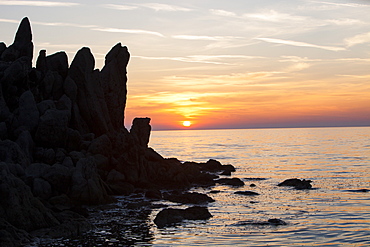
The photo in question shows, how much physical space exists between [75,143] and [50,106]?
6.04 metres

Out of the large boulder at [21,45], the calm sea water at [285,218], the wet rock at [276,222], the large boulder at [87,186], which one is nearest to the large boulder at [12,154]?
the large boulder at [87,186]

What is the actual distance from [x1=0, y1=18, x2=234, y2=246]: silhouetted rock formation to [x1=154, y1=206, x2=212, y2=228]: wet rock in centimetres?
602

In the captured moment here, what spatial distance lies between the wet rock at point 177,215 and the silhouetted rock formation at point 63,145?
6.02 m

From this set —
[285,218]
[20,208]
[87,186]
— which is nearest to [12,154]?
[87,186]

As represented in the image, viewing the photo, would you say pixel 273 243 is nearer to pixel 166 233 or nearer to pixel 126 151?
pixel 166 233

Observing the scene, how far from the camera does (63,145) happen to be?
51.6 m

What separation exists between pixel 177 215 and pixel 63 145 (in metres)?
23.1

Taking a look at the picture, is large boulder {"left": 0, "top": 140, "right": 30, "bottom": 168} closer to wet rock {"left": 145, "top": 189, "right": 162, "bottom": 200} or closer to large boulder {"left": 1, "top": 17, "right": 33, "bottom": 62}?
wet rock {"left": 145, "top": 189, "right": 162, "bottom": 200}

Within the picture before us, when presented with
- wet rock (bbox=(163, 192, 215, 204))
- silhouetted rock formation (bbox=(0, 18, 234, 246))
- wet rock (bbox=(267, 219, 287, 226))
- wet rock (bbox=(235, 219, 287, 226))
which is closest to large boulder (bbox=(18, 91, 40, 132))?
silhouetted rock formation (bbox=(0, 18, 234, 246))

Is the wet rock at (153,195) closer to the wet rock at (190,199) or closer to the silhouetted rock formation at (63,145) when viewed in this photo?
the wet rock at (190,199)

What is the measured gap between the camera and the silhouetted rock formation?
1174 inches

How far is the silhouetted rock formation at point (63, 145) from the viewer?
29.8m

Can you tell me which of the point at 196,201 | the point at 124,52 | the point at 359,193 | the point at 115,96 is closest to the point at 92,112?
the point at 115,96

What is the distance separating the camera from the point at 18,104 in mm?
53406
